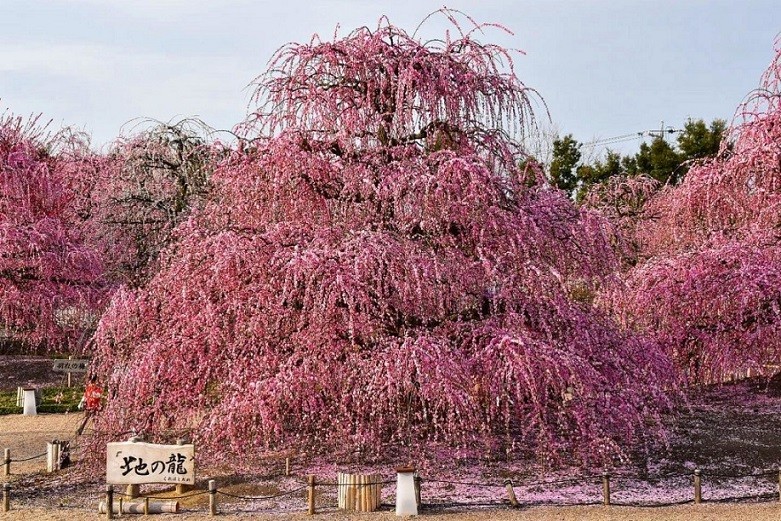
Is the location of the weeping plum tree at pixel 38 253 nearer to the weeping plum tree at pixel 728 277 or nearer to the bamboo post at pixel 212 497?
the bamboo post at pixel 212 497

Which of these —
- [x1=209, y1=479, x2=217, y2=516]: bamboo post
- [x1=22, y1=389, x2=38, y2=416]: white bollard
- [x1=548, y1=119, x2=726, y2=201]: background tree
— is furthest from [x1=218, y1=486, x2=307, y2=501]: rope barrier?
[x1=548, y1=119, x2=726, y2=201]: background tree

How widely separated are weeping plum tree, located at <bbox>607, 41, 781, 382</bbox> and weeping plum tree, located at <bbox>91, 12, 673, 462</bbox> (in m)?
3.02

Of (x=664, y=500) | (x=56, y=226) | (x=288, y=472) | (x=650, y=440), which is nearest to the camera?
(x=664, y=500)

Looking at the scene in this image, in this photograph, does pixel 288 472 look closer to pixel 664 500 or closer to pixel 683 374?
pixel 664 500

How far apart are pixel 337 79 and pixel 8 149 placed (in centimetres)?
1113

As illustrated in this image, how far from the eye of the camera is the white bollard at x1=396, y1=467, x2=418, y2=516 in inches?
287

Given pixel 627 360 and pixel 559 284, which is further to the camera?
pixel 627 360

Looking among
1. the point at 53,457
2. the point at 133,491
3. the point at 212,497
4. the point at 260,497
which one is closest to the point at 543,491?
the point at 260,497

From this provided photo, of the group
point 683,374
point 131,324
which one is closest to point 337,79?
point 131,324

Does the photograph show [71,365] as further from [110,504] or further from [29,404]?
[110,504]

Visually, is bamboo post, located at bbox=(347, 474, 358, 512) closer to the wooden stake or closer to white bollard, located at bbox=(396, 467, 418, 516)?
white bollard, located at bbox=(396, 467, 418, 516)

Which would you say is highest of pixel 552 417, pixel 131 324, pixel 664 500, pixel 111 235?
pixel 111 235

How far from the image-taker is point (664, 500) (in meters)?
7.80

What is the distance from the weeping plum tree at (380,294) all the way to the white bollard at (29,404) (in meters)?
5.34
